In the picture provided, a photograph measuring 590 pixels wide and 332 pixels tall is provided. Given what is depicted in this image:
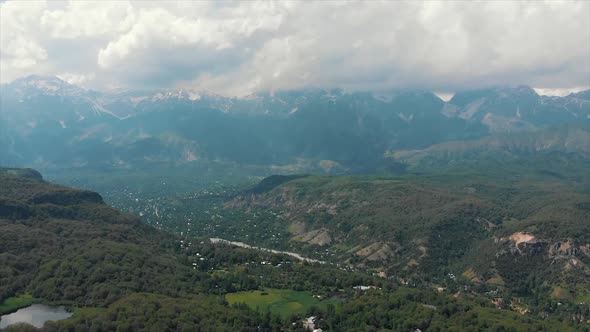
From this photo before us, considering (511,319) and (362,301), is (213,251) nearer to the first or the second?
(362,301)

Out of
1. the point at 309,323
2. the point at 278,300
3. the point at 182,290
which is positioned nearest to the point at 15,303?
the point at 182,290

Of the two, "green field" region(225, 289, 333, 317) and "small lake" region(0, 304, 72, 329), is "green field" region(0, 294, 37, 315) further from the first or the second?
"green field" region(225, 289, 333, 317)

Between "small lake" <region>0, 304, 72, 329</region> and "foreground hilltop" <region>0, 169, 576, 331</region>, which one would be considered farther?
"foreground hilltop" <region>0, 169, 576, 331</region>

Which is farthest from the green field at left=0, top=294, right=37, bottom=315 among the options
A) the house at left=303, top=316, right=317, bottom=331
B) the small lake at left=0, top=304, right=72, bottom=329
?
the house at left=303, top=316, right=317, bottom=331

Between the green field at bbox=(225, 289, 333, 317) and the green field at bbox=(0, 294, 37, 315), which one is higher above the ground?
the green field at bbox=(0, 294, 37, 315)

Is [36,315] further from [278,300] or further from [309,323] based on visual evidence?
[309,323]

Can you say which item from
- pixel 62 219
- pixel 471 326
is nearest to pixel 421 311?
pixel 471 326
